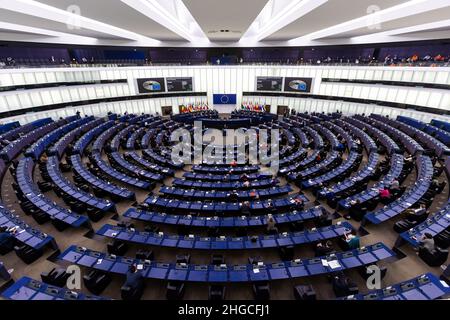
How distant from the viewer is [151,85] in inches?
1575

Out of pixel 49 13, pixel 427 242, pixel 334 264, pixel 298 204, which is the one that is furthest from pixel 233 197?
pixel 49 13

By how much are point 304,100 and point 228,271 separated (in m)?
38.2

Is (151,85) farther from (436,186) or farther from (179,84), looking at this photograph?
(436,186)

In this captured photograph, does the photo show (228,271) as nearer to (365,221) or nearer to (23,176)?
(365,221)

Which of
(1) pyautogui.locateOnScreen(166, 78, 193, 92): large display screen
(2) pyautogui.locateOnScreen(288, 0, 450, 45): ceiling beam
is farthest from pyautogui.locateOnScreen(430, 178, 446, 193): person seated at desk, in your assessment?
(1) pyautogui.locateOnScreen(166, 78, 193, 92): large display screen

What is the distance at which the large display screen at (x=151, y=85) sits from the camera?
129 feet

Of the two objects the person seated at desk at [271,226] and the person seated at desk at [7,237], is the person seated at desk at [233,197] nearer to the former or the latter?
→ the person seated at desk at [271,226]

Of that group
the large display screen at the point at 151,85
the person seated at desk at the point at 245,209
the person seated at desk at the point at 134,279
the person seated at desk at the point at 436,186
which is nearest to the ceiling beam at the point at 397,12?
the person seated at desk at the point at 436,186

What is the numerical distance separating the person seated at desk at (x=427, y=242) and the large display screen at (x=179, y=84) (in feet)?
131

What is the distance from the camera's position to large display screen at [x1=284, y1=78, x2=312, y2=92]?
129 feet

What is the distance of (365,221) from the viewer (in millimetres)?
12992

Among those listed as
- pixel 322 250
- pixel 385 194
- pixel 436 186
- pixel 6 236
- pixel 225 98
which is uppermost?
pixel 225 98

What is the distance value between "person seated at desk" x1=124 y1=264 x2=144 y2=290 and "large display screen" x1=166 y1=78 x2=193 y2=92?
3736 cm

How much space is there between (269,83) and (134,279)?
3974 centimetres
